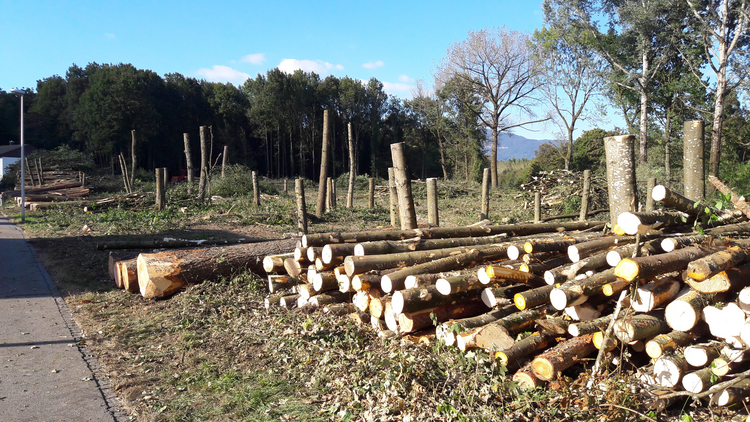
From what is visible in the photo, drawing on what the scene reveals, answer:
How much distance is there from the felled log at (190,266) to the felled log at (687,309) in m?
4.96

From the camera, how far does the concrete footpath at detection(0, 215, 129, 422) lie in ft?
11.6

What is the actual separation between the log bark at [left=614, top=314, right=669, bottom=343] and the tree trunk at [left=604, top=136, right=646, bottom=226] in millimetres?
1948

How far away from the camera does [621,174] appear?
16.5 feet

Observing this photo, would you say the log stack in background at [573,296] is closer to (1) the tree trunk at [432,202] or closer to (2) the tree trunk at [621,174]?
(2) the tree trunk at [621,174]

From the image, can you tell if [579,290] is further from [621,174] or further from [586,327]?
[621,174]

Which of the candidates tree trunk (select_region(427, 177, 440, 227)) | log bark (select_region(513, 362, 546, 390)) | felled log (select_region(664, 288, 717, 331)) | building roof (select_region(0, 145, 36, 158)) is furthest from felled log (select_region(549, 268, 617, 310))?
building roof (select_region(0, 145, 36, 158))

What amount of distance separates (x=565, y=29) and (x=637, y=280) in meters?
27.7

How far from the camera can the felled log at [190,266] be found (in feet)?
20.6

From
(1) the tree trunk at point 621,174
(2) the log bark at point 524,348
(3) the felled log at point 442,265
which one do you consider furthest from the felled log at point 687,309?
(1) the tree trunk at point 621,174

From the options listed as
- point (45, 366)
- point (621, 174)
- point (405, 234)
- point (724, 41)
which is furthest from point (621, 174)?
point (724, 41)

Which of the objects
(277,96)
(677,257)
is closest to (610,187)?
(677,257)

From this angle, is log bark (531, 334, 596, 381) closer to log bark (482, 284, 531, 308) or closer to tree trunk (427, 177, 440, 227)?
log bark (482, 284, 531, 308)

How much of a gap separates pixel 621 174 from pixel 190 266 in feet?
18.1

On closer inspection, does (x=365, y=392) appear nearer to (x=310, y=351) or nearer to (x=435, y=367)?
(x=435, y=367)
